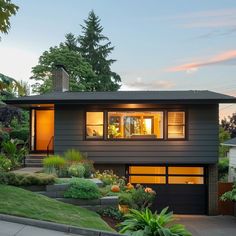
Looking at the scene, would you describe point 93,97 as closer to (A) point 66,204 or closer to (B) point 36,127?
(B) point 36,127

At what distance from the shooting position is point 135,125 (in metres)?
20.8

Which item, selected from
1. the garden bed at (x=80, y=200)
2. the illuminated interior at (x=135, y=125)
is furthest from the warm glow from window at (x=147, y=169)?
the garden bed at (x=80, y=200)

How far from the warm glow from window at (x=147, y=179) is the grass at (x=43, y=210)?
915 cm

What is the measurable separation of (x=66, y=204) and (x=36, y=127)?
1174cm

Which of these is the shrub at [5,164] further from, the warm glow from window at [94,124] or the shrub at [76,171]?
the warm glow from window at [94,124]

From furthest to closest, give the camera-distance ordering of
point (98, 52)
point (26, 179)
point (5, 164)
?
1. point (98, 52)
2. point (5, 164)
3. point (26, 179)

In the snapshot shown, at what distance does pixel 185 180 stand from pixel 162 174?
3.89 feet

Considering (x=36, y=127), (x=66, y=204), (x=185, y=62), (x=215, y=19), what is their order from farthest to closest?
(x=185, y=62), (x=36, y=127), (x=215, y=19), (x=66, y=204)

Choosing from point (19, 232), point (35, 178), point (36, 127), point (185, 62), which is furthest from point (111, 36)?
point (19, 232)

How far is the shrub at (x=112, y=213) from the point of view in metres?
12.6

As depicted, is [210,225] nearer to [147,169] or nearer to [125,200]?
[147,169]

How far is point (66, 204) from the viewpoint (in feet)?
41.4

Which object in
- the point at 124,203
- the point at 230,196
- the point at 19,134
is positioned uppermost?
the point at 19,134

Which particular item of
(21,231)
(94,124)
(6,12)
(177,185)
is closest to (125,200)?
(21,231)
